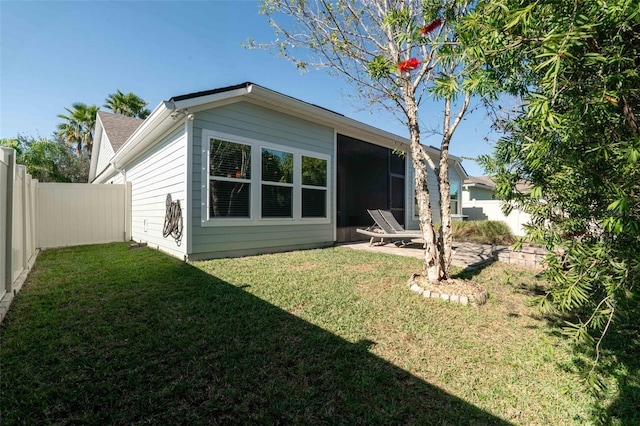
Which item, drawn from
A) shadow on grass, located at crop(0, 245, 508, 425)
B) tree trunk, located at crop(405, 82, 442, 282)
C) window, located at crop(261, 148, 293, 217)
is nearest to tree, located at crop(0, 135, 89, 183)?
window, located at crop(261, 148, 293, 217)

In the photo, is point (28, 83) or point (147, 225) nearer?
point (147, 225)

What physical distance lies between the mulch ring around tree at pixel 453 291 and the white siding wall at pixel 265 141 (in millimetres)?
3534

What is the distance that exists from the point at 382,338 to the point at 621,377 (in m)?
1.84

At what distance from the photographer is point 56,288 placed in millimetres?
3936

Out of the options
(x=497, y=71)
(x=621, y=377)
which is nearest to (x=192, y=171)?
(x=497, y=71)

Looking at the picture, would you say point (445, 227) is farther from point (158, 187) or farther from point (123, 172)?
point (123, 172)

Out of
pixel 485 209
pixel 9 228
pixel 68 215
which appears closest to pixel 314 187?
pixel 9 228

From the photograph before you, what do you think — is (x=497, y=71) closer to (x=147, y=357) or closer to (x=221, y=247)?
(x=147, y=357)

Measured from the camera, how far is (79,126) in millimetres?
19281

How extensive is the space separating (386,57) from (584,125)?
3545 mm

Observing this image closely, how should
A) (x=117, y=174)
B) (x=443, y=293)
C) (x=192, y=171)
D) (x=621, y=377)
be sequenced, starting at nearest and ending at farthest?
(x=621, y=377) → (x=443, y=293) → (x=192, y=171) → (x=117, y=174)

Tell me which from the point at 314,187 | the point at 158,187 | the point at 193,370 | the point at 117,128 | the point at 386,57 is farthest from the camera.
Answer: the point at 117,128

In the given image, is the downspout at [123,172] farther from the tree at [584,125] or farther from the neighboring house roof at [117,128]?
the tree at [584,125]

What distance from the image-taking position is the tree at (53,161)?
1803 cm
